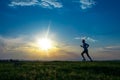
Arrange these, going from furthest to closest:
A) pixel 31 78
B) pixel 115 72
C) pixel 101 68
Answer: pixel 101 68 < pixel 115 72 < pixel 31 78

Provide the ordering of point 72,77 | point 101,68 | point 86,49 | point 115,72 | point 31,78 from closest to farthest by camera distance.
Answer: point 31,78 < point 72,77 < point 115,72 < point 101,68 < point 86,49

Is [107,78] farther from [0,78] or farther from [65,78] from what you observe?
[0,78]

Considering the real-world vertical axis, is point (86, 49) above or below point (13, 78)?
above

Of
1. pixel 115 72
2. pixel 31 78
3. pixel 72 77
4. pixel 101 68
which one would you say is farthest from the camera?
pixel 101 68

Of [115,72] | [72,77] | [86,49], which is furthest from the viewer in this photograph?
[86,49]

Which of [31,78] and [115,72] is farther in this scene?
[115,72]

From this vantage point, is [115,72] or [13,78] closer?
[13,78]

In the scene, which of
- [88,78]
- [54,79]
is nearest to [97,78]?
[88,78]

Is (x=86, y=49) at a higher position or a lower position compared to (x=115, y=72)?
higher

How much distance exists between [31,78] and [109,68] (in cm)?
1030

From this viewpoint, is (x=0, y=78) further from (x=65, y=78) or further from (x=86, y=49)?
(x=86, y=49)

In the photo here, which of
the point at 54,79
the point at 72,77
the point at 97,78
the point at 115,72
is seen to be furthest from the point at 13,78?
the point at 115,72

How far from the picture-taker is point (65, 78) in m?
18.0

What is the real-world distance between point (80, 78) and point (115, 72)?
6.27 m
